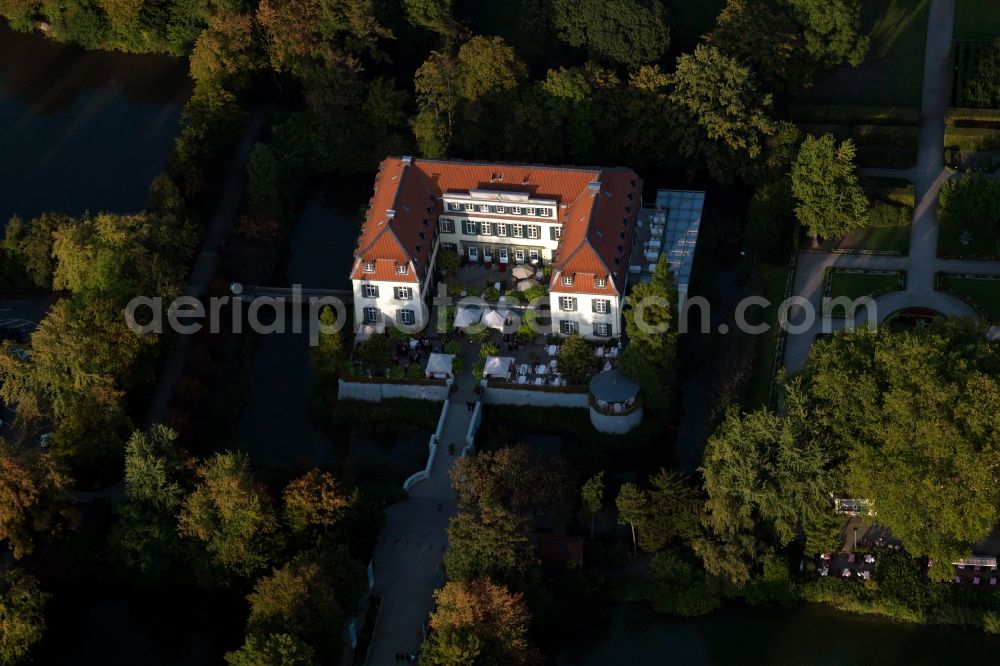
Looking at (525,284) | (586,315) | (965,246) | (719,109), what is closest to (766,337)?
(586,315)

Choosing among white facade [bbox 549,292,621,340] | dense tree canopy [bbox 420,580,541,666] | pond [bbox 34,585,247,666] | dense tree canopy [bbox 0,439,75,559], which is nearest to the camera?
dense tree canopy [bbox 420,580,541,666]

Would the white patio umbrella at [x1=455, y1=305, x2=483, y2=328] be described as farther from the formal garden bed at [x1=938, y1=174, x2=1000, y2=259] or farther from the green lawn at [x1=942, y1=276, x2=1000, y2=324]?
the formal garden bed at [x1=938, y1=174, x2=1000, y2=259]

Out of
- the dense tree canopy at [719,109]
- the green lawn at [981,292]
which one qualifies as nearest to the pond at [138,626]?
the dense tree canopy at [719,109]

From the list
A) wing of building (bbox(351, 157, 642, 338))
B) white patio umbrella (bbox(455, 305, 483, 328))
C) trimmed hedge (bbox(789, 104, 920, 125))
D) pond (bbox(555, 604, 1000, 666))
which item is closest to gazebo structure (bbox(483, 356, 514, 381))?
white patio umbrella (bbox(455, 305, 483, 328))

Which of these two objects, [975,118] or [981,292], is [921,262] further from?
[975,118]

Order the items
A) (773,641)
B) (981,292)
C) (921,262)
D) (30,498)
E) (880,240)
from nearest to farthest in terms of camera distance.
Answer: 1. (773,641)
2. (30,498)
3. (981,292)
4. (921,262)
5. (880,240)

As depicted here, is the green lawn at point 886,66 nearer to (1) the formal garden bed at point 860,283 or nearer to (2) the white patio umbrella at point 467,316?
(1) the formal garden bed at point 860,283
